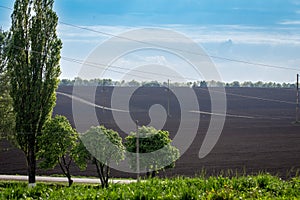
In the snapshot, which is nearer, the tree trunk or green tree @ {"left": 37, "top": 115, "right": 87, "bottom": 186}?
green tree @ {"left": 37, "top": 115, "right": 87, "bottom": 186}

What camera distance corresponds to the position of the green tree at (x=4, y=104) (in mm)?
34844

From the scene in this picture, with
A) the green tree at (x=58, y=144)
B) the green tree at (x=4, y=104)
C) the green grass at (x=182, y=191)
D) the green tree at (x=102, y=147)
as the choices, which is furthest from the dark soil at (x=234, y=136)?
the green grass at (x=182, y=191)

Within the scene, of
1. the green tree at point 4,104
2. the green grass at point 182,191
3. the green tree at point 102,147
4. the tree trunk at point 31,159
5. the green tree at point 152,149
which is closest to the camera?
the green grass at point 182,191

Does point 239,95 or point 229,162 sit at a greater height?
point 239,95

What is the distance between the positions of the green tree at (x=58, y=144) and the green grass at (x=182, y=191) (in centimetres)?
2276

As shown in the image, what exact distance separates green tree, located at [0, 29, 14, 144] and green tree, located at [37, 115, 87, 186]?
4386 mm

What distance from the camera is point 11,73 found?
3209 centimetres

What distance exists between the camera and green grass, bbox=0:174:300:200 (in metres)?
7.70

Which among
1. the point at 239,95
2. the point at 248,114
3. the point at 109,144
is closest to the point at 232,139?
the point at 109,144

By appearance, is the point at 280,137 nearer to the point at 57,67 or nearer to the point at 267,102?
the point at 57,67

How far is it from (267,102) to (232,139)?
59.0 meters

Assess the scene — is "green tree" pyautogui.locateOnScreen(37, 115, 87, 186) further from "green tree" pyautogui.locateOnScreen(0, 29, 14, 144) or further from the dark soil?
the dark soil

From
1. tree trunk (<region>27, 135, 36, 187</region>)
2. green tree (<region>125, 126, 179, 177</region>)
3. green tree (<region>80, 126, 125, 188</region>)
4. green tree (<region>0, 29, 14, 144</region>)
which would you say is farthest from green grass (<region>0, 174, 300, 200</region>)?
green tree (<region>0, 29, 14, 144</region>)

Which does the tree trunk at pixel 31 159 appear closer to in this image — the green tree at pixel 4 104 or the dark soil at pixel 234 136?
the green tree at pixel 4 104
